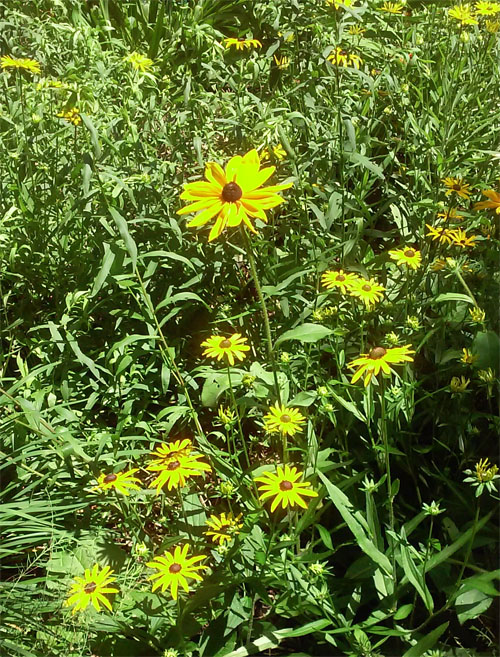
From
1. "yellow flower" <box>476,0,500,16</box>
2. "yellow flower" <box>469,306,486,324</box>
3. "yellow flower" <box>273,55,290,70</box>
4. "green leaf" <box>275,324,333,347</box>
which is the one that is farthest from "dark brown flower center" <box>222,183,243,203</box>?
"yellow flower" <box>476,0,500,16</box>

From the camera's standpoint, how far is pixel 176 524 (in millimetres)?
1542

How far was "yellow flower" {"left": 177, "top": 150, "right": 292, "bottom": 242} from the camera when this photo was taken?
1.25m

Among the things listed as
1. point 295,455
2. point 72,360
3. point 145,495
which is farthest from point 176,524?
point 72,360

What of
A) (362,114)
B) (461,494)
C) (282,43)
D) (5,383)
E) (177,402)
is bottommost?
(461,494)

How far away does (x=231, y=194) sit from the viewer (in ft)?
4.16

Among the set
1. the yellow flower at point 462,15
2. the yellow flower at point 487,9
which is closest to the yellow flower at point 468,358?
the yellow flower at point 462,15

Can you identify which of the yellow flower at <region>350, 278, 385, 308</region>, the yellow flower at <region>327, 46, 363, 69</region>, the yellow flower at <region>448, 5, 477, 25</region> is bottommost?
the yellow flower at <region>350, 278, 385, 308</region>

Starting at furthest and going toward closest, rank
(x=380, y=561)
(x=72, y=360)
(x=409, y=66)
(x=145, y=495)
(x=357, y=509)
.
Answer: (x=409, y=66) → (x=72, y=360) → (x=145, y=495) → (x=357, y=509) → (x=380, y=561)

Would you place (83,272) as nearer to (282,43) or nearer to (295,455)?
(295,455)

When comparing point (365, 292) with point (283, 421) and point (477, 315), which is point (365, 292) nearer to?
point (477, 315)

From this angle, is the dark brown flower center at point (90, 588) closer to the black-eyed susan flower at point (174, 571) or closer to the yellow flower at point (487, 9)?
the black-eyed susan flower at point (174, 571)

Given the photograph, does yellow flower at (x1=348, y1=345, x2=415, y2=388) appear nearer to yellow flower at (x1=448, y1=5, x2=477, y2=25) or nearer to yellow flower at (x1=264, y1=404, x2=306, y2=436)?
yellow flower at (x1=264, y1=404, x2=306, y2=436)

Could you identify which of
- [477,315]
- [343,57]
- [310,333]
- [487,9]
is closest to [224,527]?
[310,333]

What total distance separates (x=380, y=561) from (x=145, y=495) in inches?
23.8
